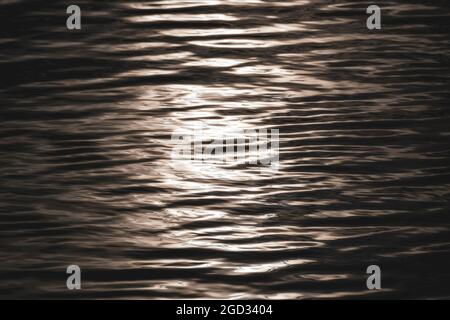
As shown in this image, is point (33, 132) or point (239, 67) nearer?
point (33, 132)

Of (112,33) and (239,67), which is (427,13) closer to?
(239,67)

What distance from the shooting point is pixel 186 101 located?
13.0 ft

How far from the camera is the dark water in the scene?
311cm

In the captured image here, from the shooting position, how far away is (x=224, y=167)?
358 cm

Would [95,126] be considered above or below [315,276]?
above

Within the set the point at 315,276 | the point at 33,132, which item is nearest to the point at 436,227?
the point at 315,276

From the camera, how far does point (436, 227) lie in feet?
10.8

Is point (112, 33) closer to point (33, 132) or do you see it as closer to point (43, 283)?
point (33, 132)

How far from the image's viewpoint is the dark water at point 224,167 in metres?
3.11
